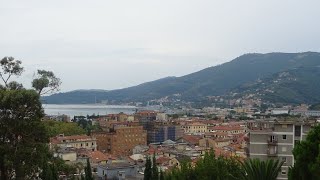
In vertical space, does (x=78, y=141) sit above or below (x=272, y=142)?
below

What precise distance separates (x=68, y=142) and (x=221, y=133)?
98.8 ft

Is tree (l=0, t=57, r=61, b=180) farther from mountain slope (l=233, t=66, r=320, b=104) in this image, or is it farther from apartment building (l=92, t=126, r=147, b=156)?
mountain slope (l=233, t=66, r=320, b=104)

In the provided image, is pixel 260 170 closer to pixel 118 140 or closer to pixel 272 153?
pixel 272 153

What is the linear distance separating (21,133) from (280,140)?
49.2 feet

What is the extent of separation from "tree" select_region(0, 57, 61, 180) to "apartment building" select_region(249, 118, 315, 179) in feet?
45.6

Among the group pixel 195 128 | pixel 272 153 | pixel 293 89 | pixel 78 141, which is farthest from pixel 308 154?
pixel 293 89

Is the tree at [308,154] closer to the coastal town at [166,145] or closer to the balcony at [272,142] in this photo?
the coastal town at [166,145]

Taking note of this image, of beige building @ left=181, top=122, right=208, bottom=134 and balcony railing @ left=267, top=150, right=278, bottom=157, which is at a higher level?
balcony railing @ left=267, top=150, right=278, bottom=157

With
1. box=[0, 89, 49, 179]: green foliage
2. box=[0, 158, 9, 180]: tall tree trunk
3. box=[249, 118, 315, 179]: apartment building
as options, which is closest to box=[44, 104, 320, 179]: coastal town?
box=[249, 118, 315, 179]: apartment building

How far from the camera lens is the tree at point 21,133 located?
41.6ft

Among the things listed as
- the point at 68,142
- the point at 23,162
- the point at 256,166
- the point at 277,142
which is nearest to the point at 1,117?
the point at 23,162

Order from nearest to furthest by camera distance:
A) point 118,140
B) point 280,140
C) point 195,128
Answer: point 280,140
point 118,140
point 195,128

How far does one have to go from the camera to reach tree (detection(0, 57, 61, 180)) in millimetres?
12688

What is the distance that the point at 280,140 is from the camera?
80.0ft
